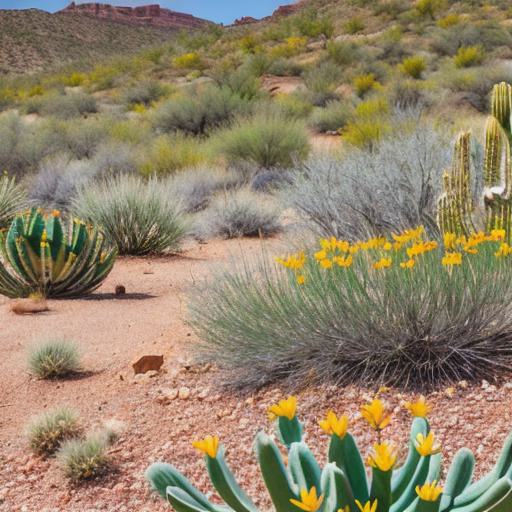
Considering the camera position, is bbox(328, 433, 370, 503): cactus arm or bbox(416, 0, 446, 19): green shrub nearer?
bbox(328, 433, 370, 503): cactus arm

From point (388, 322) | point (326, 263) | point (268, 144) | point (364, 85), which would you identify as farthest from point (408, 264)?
point (364, 85)

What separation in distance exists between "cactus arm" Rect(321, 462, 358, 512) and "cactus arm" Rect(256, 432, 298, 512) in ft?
0.39

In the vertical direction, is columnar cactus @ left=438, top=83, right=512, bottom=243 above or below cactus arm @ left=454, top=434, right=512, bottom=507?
above

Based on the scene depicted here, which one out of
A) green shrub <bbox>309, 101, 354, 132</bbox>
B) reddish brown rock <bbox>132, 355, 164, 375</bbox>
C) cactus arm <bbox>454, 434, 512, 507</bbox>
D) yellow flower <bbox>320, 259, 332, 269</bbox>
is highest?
green shrub <bbox>309, 101, 354, 132</bbox>

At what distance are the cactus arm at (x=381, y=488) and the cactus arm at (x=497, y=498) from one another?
0.26 meters

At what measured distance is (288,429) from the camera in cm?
260

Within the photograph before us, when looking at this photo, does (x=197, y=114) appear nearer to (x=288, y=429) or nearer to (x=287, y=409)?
(x=288, y=429)

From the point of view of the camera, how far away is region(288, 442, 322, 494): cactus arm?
2398mm

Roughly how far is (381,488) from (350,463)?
0.60ft

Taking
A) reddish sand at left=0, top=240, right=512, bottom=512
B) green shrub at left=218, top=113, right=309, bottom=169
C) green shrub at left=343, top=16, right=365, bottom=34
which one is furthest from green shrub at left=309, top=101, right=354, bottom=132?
green shrub at left=343, top=16, right=365, bottom=34

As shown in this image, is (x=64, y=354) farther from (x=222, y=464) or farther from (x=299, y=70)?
(x=299, y=70)

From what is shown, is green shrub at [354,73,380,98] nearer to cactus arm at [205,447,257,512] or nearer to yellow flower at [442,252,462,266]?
yellow flower at [442,252,462,266]

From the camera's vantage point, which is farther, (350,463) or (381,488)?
(350,463)

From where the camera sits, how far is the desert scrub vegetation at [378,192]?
8.18 meters
